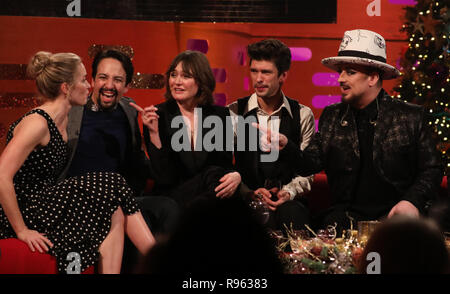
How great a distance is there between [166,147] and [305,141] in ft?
3.20

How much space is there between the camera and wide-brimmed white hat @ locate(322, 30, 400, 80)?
385cm

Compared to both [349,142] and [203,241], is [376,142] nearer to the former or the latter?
[349,142]

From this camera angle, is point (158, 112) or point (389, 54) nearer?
point (158, 112)

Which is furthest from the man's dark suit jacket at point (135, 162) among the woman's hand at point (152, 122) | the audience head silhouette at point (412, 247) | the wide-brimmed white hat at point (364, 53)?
the audience head silhouette at point (412, 247)

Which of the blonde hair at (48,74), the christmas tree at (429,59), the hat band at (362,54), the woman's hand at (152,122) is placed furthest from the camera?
the christmas tree at (429,59)

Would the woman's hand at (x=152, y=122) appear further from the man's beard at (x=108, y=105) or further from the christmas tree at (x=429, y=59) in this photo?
the christmas tree at (x=429, y=59)

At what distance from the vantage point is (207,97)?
404cm

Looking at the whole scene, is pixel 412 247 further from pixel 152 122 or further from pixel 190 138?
pixel 190 138

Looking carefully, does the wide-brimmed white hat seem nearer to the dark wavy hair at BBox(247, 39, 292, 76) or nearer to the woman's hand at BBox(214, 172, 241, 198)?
the dark wavy hair at BBox(247, 39, 292, 76)

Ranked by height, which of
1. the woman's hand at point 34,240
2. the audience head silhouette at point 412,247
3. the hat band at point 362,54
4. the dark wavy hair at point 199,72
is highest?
the hat band at point 362,54

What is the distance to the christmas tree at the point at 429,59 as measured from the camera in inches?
212

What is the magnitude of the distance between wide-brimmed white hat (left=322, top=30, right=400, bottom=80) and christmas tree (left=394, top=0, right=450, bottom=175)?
1.60 m
